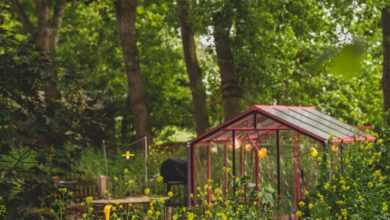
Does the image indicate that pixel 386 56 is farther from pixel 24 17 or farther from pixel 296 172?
pixel 24 17

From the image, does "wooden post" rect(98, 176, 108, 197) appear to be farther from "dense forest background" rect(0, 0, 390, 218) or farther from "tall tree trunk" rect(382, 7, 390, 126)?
"tall tree trunk" rect(382, 7, 390, 126)

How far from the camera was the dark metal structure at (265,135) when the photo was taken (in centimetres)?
1243

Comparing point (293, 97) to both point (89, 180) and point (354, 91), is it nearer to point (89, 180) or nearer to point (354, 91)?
point (354, 91)

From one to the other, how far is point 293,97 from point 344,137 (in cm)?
1044

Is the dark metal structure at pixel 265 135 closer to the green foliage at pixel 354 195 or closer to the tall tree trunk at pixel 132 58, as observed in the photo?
the green foliage at pixel 354 195

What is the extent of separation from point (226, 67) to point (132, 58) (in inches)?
94.4

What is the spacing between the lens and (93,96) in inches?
982

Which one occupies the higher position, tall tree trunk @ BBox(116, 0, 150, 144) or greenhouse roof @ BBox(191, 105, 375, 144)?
tall tree trunk @ BBox(116, 0, 150, 144)

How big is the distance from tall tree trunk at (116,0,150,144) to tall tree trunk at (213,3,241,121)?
210cm

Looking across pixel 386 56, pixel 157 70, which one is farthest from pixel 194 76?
pixel 386 56

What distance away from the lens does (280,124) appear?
1294 cm

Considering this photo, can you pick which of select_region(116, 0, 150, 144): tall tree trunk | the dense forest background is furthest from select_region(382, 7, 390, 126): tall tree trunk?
select_region(116, 0, 150, 144): tall tree trunk

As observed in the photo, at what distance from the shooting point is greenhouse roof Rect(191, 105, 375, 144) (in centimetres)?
1238

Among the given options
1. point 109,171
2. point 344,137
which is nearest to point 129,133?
point 109,171
